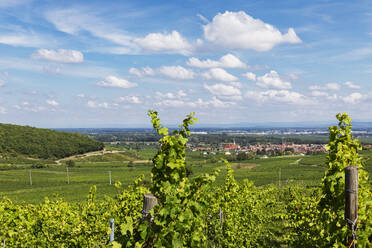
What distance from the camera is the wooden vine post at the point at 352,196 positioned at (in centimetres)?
310

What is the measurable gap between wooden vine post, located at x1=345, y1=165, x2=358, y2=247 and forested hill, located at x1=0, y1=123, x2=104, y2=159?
103 meters

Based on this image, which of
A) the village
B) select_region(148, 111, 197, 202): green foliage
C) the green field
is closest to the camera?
select_region(148, 111, 197, 202): green foliage

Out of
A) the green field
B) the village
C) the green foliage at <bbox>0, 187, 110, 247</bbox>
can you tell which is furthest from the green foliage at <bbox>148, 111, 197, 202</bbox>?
the village

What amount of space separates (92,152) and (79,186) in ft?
178

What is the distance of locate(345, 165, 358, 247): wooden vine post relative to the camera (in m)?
3.10

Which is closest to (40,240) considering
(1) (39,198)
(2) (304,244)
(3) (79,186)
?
(2) (304,244)

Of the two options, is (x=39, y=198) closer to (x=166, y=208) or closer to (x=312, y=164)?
(x=166, y=208)

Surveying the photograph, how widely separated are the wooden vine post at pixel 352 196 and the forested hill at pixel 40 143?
339 feet

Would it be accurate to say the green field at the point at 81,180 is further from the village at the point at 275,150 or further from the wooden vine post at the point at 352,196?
the village at the point at 275,150

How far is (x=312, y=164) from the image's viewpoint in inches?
2726

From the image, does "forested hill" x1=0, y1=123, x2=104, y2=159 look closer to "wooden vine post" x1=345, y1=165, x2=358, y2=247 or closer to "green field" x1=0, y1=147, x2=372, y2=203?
"green field" x1=0, y1=147, x2=372, y2=203

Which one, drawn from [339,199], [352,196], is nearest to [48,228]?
[339,199]

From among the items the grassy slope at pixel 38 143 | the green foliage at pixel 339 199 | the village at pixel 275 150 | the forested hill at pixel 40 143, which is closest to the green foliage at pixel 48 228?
the green foliage at pixel 339 199

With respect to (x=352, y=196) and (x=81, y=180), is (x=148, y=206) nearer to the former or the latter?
(x=352, y=196)
